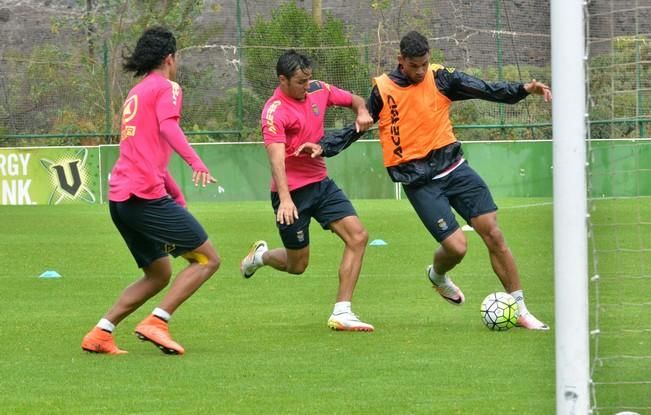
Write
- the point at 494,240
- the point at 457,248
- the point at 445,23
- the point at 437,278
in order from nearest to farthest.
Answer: the point at 494,240 < the point at 457,248 < the point at 437,278 < the point at 445,23

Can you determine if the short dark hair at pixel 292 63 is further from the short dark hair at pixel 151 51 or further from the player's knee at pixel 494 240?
the player's knee at pixel 494 240

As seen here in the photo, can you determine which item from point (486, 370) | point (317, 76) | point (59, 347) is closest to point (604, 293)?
point (486, 370)

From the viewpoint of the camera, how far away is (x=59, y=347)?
8.86m

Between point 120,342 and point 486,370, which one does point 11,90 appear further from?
point 486,370

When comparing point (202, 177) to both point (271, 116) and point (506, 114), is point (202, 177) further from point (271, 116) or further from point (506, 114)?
point (506, 114)

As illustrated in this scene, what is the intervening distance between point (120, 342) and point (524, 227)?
35.4 feet

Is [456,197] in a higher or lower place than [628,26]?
lower

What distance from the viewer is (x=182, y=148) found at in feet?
26.9

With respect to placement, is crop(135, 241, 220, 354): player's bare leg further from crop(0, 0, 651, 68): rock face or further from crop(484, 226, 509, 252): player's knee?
crop(0, 0, 651, 68): rock face

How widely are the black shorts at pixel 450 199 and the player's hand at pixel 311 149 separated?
0.74 meters

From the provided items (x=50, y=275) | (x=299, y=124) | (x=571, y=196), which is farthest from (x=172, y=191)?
(x=50, y=275)

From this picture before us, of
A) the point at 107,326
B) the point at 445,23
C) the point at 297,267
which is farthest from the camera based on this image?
the point at 445,23

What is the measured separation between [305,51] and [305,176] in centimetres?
1958

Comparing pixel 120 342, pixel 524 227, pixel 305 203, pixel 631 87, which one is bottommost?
pixel 524 227
